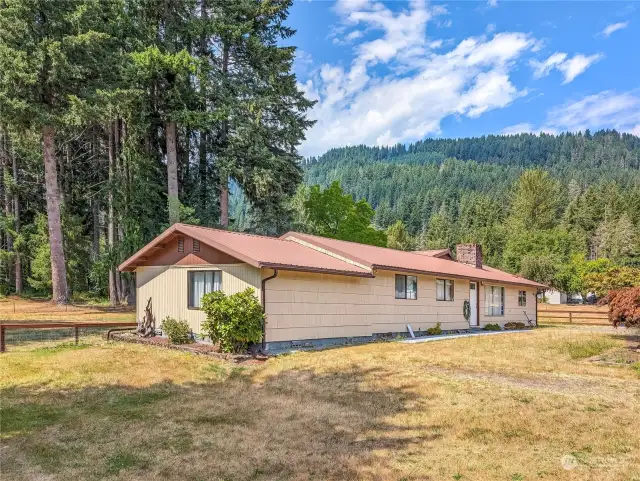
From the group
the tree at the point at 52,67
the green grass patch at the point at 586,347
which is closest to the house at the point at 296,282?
the green grass patch at the point at 586,347

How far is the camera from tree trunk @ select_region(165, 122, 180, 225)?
897 inches

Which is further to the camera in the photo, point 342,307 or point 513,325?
point 513,325

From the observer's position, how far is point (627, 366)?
1133 cm

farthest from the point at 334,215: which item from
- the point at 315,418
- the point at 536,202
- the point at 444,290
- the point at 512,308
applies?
the point at 536,202

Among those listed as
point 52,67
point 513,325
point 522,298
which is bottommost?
point 513,325

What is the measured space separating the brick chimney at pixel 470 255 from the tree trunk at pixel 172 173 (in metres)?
14.9

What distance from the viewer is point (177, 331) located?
1352 cm

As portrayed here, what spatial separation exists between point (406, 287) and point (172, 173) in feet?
44.8

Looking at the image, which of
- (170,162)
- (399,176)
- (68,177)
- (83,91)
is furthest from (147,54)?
(399,176)

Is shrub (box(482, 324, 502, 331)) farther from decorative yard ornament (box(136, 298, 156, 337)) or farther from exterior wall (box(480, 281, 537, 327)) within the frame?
decorative yard ornament (box(136, 298, 156, 337))

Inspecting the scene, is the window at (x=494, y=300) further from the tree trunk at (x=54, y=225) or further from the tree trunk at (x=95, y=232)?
the tree trunk at (x=95, y=232)

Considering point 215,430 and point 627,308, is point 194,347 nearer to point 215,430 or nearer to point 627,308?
point 215,430

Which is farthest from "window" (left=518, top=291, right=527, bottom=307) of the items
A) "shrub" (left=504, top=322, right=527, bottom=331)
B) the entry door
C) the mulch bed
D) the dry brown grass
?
the dry brown grass

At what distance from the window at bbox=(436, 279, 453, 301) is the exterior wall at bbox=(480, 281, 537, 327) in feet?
9.24
